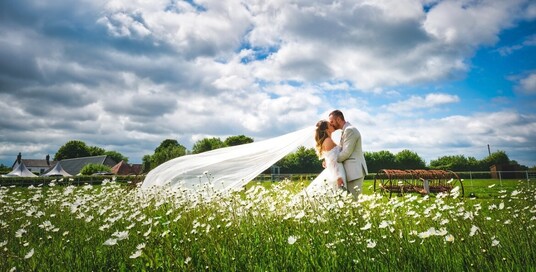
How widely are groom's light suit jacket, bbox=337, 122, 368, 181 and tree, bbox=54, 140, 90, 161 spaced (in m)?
113

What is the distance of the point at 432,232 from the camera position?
98.7 inches

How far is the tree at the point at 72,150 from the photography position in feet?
327

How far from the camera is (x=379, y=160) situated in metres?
75.1

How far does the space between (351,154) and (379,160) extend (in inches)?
2830

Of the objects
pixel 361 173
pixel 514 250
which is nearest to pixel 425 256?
pixel 514 250

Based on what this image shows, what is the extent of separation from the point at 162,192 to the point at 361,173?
470cm

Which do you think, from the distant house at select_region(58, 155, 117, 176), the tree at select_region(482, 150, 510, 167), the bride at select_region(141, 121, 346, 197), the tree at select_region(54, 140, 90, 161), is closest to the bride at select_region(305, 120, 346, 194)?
the bride at select_region(141, 121, 346, 197)

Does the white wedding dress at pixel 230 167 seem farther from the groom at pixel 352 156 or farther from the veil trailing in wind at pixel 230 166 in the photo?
the groom at pixel 352 156

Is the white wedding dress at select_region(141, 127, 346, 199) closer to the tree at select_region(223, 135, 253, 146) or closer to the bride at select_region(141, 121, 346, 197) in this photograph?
the bride at select_region(141, 121, 346, 197)

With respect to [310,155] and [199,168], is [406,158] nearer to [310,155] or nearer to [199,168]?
[310,155]

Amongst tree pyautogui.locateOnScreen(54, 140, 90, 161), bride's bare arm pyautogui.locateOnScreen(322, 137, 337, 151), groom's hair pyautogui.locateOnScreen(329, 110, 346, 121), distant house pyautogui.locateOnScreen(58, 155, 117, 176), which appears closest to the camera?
bride's bare arm pyautogui.locateOnScreen(322, 137, 337, 151)

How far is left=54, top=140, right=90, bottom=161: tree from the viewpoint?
99.8 metres

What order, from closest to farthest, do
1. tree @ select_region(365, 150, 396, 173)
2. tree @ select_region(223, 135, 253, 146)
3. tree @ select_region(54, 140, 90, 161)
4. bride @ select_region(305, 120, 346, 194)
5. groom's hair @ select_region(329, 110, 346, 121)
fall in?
bride @ select_region(305, 120, 346, 194) < groom's hair @ select_region(329, 110, 346, 121) < tree @ select_region(365, 150, 396, 173) < tree @ select_region(223, 135, 253, 146) < tree @ select_region(54, 140, 90, 161)

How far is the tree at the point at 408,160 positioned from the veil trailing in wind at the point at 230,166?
71.2 metres
